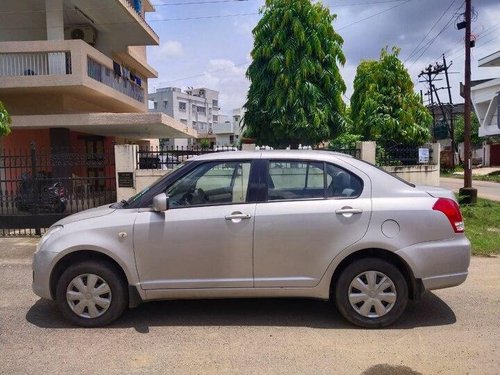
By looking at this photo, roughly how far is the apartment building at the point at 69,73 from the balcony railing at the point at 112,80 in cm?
3

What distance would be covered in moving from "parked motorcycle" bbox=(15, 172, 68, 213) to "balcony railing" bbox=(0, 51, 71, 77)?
13.9 feet

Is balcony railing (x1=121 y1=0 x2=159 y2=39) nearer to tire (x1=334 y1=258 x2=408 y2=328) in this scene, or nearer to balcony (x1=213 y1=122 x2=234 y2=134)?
tire (x1=334 y1=258 x2=408 y2=328)

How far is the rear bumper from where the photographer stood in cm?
428

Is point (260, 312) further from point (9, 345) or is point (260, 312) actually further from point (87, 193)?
point (87, 193)

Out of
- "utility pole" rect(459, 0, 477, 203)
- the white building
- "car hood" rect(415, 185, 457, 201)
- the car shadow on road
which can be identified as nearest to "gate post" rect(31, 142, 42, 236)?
the car shadow on road

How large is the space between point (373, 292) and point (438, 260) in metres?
0.68

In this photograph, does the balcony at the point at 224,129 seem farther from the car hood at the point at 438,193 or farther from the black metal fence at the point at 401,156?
the car hood at the point at 438,193

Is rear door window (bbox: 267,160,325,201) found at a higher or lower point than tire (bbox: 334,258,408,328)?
higher

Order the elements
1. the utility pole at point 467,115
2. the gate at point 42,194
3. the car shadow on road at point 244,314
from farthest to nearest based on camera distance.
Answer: the utility pole at point 467,115, the gate at point 42,194, the car shadow on road at point 244,314

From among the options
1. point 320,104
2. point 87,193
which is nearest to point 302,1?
point 320,104

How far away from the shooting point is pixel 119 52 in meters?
19.2

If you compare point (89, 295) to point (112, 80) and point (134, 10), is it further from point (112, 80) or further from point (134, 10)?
point (134, 10)

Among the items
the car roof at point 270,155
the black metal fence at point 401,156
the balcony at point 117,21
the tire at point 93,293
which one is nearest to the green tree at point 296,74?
the black metal fence at point 401,156

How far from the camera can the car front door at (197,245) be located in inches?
170
